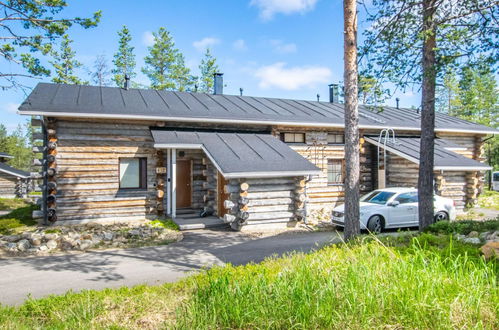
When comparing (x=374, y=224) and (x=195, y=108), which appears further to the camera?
(x=195, y=108)

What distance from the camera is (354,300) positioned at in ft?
13.4

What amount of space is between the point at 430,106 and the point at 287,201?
5.83m

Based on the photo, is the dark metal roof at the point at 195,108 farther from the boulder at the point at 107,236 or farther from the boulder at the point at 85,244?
the boulder at the point at 85,244

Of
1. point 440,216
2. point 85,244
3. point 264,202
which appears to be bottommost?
point 85,244

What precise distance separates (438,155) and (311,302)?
14812 millimetres

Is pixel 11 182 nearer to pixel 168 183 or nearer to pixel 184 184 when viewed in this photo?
pixel 184 184

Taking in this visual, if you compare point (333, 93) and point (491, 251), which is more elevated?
point (333, 93)

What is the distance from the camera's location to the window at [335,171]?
1702 centimetres

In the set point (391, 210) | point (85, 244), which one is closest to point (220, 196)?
point (85, 244)

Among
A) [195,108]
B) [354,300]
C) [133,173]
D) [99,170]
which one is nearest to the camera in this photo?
[354,300]

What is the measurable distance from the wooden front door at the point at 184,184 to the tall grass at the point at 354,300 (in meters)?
10.4

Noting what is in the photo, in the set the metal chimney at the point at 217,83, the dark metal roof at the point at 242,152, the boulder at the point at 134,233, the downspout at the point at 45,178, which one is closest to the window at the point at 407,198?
the dark metal roof at the point at 242,152

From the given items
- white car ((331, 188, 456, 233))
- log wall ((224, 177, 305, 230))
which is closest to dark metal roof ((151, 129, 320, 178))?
log wall ((224, 177, 305, 230))

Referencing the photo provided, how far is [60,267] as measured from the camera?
8.05 meters
